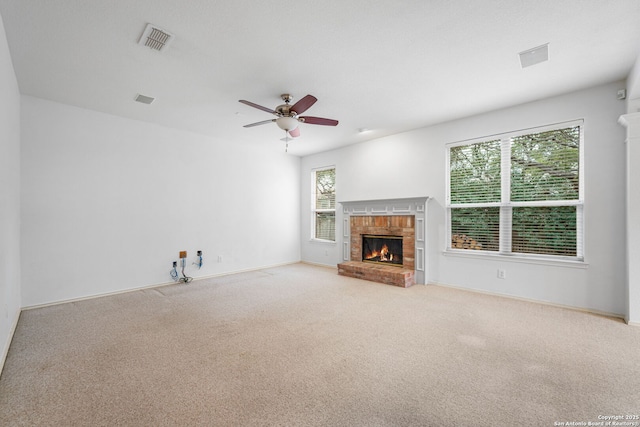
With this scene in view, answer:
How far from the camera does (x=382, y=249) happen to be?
18.6 ft

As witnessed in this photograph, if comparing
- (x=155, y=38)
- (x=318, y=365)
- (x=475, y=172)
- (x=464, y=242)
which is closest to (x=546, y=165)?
(x=475, y=172)

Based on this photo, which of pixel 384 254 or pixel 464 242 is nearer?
pixel 464 242

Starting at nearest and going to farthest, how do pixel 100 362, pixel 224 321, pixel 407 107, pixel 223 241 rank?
pixel 100 362, pixel 224 321, pixel 407 107, pixel 223 241

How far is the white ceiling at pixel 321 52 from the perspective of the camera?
221cm

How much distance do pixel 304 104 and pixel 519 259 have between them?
3703 mm

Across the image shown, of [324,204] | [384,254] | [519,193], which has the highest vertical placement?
[519,193]

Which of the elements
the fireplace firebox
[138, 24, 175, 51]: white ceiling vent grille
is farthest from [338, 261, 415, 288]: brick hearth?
[138, 24, 175, 51]: white ceiling vent grille

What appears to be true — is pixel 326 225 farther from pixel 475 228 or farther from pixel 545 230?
pixel 545 230

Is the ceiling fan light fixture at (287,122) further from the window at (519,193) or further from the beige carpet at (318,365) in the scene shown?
the window at (519,193)

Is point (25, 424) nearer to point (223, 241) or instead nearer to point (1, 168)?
point (1, 168)

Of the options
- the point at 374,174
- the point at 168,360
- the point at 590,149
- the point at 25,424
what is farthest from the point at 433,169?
the point at 25,424

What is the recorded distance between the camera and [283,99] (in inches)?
146

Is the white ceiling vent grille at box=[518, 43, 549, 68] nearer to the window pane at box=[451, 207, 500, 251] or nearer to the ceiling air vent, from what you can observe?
the window pane at box=[451, 207, 500, 251]

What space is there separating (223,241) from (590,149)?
19.8ft
